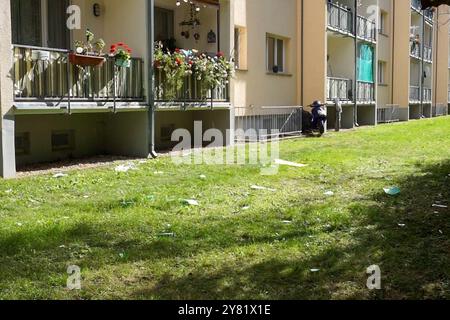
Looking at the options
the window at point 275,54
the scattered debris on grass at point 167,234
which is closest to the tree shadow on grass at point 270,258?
the scattered debris on grass at point 167,234

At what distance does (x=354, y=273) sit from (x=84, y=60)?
7.57m

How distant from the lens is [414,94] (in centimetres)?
3697

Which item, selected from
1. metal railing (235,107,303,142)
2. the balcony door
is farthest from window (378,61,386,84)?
the balcony door

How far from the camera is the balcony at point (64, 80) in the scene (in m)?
10.2

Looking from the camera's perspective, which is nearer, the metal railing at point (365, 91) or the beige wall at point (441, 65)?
the metal railing at point (365, 91)

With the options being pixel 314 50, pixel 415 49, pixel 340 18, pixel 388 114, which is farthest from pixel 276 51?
pixel 415 49

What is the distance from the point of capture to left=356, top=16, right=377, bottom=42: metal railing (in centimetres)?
2597

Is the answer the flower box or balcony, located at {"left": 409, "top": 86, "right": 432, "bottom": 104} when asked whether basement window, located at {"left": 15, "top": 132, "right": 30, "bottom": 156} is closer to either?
the flower box

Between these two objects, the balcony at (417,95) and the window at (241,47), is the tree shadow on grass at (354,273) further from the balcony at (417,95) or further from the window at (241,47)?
the balcony at (417,95)

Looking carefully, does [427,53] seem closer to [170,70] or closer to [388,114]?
[388,114]

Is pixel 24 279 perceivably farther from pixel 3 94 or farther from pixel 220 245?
pixel 3 94

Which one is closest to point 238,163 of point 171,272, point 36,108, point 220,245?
point 36,108

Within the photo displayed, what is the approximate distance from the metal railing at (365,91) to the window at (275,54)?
5764 mm

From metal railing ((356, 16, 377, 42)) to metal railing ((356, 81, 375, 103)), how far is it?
6.90 ft
